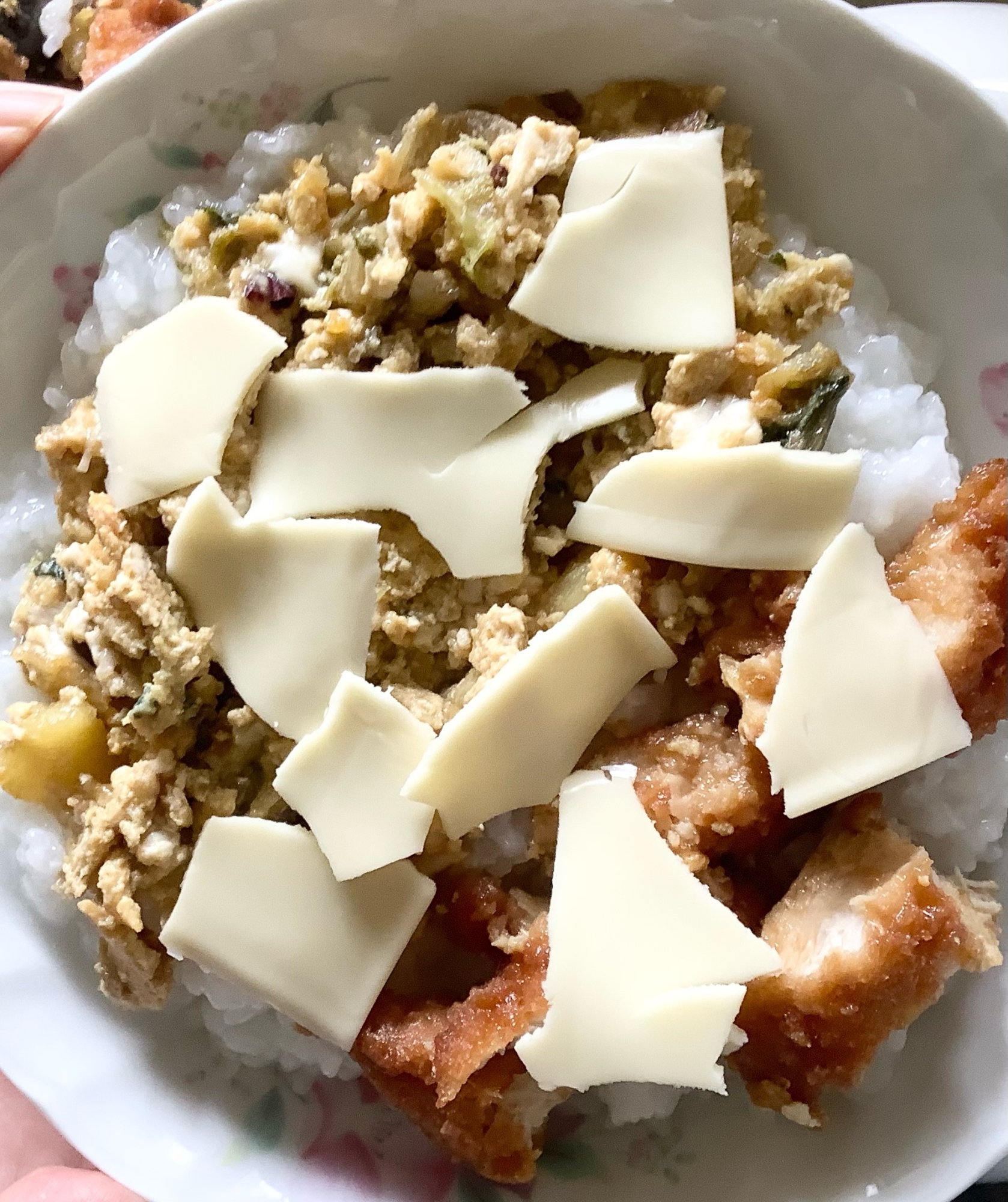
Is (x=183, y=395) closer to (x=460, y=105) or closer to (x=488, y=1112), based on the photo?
(x=460, y=105)

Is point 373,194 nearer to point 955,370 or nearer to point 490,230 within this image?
point 490,230

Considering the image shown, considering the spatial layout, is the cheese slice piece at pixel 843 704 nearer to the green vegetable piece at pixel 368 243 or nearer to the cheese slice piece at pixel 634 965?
the cheese slice piece at pixel 634 965

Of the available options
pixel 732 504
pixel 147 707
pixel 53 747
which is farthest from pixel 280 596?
pixel 732 504

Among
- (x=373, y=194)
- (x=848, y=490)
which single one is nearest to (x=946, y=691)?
(x=848, y=490)

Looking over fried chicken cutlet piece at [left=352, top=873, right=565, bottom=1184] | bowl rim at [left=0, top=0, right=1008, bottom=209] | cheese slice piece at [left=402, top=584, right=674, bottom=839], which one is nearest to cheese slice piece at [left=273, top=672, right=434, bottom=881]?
cheese slice piece at [left=402, top=584, right=674, bottom=839]

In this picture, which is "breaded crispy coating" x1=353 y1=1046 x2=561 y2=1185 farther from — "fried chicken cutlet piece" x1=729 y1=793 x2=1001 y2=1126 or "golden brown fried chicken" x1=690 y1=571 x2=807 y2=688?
"golden brown fried chicken" x1=690 y1=571 x2=807 y2=688
